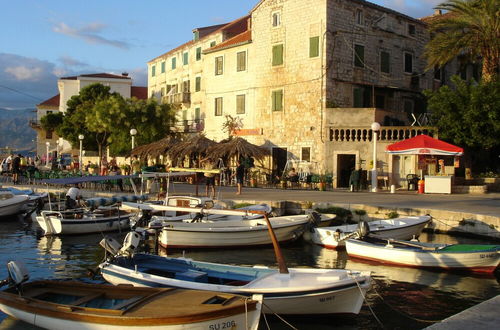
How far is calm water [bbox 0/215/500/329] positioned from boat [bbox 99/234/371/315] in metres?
0.50

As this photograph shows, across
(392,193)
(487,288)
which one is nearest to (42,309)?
(487,288)

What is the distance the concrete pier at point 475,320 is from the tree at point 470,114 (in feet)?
69.6

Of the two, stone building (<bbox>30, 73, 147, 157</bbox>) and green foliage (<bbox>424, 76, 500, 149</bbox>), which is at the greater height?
stone building (<bbox>30, 73, 147, 157</bbox>)

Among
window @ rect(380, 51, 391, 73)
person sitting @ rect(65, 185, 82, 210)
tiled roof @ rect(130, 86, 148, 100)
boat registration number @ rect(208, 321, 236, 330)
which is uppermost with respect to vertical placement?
tiled roof @ rect(130, 86, 148, 100)

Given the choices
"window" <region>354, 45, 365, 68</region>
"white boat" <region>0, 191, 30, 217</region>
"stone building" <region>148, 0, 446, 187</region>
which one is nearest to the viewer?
"white boat" <region>0, 191, 30, 217</region>

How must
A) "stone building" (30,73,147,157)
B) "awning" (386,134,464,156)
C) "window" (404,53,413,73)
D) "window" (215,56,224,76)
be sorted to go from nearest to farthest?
1. "awning" (386,134,464,156)
2. "window" (404,53,413,73)
3. "window" (215,56,224,76)
4. "stone building" (30,73,147,157)

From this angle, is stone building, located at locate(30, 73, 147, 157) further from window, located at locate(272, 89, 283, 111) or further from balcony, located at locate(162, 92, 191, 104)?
window, located at locate(272, 89, 283, 111)

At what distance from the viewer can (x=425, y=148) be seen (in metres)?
26.5

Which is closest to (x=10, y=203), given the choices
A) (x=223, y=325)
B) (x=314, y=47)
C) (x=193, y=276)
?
(x=193, y=276)

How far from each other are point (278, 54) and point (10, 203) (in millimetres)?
19157

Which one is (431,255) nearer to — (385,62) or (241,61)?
(385,62)

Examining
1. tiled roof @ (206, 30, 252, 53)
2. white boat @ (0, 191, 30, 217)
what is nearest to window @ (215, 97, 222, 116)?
tiled roof @ (206, 30, 252, 53)

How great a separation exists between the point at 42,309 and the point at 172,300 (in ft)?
7.04

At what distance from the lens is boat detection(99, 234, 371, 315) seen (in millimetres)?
9477
